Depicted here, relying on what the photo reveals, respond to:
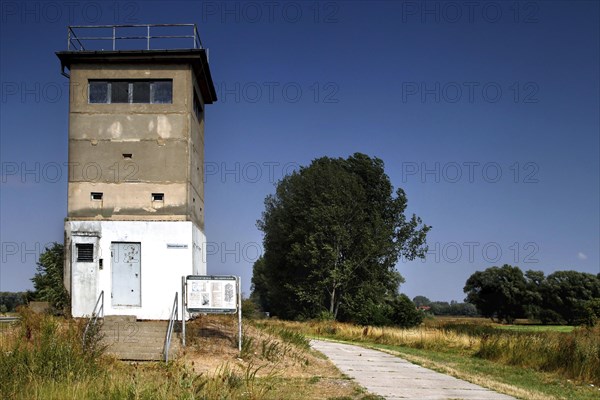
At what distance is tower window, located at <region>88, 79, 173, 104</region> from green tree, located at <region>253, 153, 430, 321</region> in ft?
96.9

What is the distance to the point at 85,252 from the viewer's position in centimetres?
2175

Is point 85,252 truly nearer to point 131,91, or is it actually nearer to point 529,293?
point 131,91

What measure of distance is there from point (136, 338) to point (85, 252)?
4.31 meters

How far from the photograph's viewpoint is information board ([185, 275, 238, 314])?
17953mm

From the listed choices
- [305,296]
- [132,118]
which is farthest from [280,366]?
[305,296]

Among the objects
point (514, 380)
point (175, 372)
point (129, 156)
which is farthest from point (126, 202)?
point (514, 380)

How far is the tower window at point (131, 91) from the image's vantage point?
75.7ft

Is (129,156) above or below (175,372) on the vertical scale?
above

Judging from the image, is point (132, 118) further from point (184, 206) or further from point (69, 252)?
point (69, 252)

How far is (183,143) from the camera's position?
22688mm

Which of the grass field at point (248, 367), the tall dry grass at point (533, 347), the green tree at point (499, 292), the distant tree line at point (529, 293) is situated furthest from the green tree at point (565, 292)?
the grass field at point (248, 367)

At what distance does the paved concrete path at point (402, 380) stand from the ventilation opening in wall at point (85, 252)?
872 centimetres

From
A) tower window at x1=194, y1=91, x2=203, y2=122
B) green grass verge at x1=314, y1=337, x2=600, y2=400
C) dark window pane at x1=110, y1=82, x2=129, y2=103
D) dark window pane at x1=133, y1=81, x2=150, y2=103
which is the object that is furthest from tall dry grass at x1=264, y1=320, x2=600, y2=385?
dark window pane at x1=110, y1=82, x2=129, y2=103

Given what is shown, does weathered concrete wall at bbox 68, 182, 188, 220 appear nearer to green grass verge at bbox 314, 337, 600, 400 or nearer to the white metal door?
the white metal door
